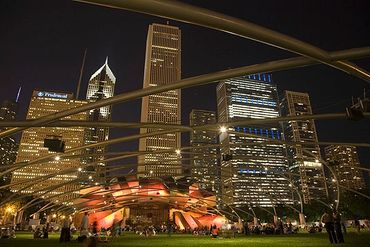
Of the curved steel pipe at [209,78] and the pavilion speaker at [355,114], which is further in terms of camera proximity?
the pavilion speaker at [355,114]

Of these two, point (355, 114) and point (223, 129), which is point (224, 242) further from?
point (355, 114)

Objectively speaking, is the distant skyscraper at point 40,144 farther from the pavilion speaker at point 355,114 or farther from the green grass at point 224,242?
the pavilion speaker at point 355,114

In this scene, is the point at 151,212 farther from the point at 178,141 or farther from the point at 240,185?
the point at 240,185

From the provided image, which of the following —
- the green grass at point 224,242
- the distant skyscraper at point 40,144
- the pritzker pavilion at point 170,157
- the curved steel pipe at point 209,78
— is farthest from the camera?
the distant skyscraper at point 40,144

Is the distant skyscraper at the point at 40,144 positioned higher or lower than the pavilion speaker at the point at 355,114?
higher

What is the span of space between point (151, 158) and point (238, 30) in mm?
138757

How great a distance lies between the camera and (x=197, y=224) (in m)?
80.6

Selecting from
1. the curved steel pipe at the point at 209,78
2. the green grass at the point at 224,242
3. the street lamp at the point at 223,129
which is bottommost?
the green grass at the point at 224,242

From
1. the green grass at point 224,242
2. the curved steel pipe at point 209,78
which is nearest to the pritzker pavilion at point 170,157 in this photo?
the curved steel pipe at point 209,78

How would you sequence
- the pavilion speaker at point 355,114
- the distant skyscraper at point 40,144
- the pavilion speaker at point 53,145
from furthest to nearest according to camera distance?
the distant skyscraper at point 40,144
the pavilion speaker at point 53,145
the pavilion speaker at point 355,114

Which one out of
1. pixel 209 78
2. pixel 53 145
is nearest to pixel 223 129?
pixel 209 78

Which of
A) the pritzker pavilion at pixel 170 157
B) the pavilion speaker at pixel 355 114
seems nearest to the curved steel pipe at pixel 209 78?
the pritzker pavilion at pixel 170 157

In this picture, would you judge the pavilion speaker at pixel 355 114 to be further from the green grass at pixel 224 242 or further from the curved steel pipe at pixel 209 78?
the curved steel pipe at pixel 209 78


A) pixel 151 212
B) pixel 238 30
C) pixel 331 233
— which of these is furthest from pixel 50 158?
pixel 151 212
